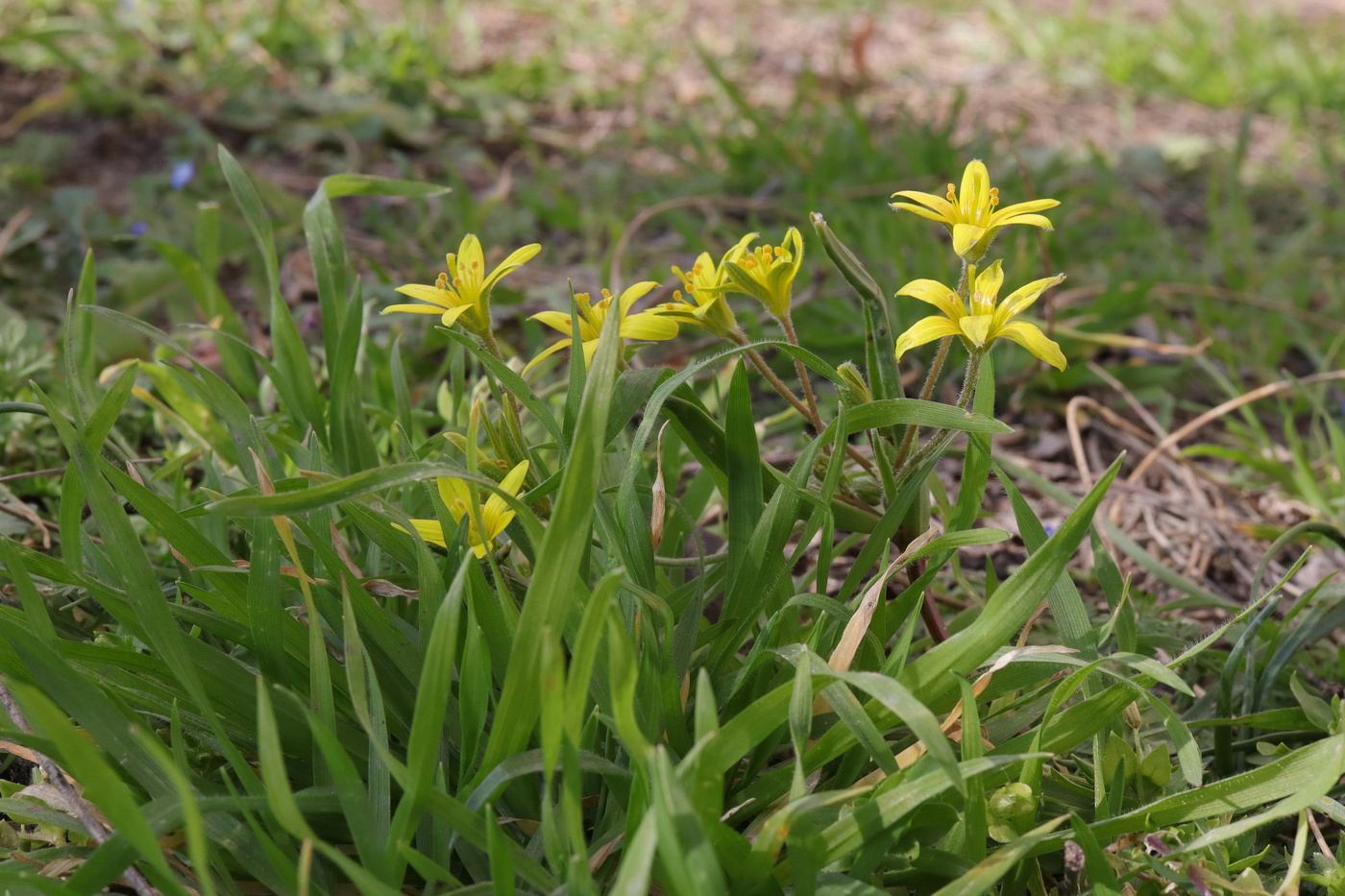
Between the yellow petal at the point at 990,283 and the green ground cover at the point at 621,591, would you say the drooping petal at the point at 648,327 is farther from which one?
the yellow petal at the point at 990,283

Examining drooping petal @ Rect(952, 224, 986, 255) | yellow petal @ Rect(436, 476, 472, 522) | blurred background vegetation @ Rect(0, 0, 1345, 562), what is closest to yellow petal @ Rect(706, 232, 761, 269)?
drooping petal @ Rect(952, 224, 986, 255)

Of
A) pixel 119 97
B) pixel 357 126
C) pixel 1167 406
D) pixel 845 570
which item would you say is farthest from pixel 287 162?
pixel 1167 406

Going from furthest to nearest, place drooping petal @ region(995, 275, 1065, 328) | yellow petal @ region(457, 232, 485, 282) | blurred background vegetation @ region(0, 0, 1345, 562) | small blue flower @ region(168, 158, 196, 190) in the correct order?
small blue flower @ region(168, 158, 196, 190) < blurred background vegetation @ region(0, 0, 1345, 562) < yellow petal @ region(457, 232, 485, 282) < drooping petal @ region(995, 275, 1065, 328)

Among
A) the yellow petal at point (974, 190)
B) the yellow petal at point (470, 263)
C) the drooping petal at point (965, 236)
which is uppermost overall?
the yellow petal at point (974, 190)

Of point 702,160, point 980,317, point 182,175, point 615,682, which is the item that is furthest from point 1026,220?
point 182,175

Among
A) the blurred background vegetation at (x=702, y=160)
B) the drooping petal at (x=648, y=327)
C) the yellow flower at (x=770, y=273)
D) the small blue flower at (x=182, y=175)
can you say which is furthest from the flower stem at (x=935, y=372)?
the small blue flower at (x=182, y=175)

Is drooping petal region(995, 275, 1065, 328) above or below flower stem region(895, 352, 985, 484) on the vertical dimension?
above

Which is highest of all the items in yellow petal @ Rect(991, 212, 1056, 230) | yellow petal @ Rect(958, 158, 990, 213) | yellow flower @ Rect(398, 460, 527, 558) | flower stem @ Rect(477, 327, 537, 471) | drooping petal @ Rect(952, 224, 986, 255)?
yellow petal @ Rect(958, 158, 990, 213)

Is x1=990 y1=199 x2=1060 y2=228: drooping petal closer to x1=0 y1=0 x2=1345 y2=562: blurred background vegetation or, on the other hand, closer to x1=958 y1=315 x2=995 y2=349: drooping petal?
x1=958 y1=315 x2=995 y2=349: drooping petal
